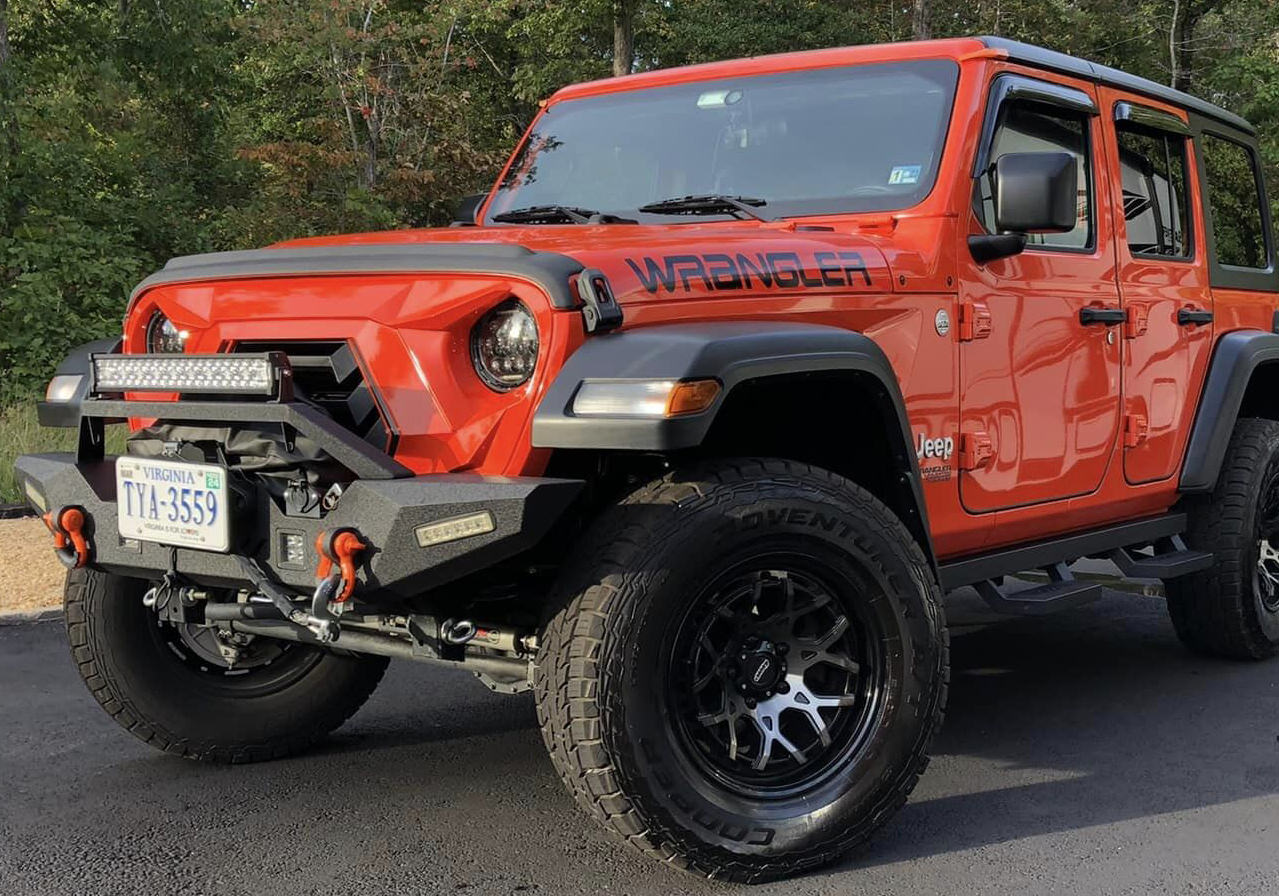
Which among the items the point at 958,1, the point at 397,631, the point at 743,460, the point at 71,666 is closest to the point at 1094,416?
the point at 743,460

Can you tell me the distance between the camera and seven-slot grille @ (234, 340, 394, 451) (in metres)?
2.99

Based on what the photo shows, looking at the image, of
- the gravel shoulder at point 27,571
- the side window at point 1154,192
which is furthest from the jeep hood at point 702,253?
the gravel shoulder at point 27,571

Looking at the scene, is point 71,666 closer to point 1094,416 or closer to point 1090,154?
point 1094,416

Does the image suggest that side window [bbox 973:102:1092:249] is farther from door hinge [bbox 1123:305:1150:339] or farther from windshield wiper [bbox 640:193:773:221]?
windshield wiper [bbox 640:193:773:221]

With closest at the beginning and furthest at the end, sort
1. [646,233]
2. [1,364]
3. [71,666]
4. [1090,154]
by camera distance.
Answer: [646,233] → [1090,154] → [71,666] → [1,364]

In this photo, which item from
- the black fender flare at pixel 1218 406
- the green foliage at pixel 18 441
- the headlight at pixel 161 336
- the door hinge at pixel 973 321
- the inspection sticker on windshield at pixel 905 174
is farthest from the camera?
the green foliage at pixel 18 441

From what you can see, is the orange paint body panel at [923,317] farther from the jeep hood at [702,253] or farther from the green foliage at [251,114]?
the green foliage at [251,114]

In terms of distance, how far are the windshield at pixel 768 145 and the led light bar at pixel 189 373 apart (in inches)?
58.2

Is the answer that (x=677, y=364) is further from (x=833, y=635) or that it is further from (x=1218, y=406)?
(x=1218, y=406)

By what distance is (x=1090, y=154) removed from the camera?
14.6ft

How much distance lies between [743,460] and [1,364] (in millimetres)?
12215

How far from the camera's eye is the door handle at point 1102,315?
4164mm

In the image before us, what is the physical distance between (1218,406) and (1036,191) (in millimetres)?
1754

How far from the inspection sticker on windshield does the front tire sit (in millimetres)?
1076
